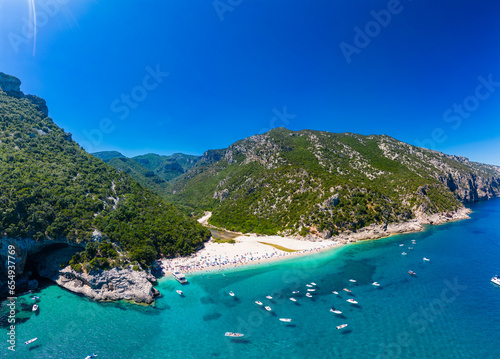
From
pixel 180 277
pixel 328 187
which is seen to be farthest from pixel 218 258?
pixel 328 187

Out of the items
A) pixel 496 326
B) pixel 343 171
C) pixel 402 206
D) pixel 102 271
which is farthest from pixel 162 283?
pixel 343 171

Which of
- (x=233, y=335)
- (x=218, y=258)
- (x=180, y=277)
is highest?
(x=218, y=258)

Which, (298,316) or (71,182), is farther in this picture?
(71,182)

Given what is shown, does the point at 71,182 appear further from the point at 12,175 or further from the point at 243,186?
the point at 243,186

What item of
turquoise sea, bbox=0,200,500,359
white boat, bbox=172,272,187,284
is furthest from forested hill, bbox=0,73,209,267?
turquoise sea, bbox=0,200,500,359

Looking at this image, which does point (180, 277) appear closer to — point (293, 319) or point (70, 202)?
point (293, 319)
